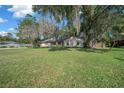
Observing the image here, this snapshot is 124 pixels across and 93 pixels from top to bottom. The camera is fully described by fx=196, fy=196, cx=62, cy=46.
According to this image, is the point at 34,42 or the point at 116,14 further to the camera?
the point at 34,42

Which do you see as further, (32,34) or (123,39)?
(32,34)

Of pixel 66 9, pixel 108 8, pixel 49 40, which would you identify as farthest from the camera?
pixel 49 40

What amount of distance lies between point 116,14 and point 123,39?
631 inches

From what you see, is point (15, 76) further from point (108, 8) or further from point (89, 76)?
point (108, 8)

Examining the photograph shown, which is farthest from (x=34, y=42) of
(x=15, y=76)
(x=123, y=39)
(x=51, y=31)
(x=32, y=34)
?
(x=15, y=76)

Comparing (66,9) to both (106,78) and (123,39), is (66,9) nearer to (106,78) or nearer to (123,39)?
(106,78)

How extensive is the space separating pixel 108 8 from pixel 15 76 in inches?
467

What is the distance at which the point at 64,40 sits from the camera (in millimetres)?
35281

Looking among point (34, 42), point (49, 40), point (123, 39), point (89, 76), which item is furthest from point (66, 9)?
point (49, 40)
